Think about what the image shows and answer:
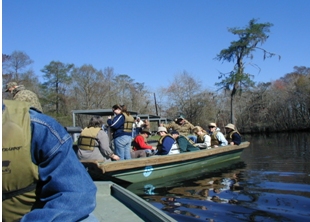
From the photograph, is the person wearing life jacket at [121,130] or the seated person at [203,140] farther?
the seated person at [203,140]

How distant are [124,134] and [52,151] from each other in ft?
23.4

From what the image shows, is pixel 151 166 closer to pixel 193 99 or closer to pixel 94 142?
pixel 94 142

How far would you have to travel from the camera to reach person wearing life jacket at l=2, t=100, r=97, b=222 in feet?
4.07

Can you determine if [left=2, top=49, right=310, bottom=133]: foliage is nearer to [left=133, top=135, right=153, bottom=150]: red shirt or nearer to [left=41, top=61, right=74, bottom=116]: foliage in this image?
[left=41, top=61, right=74, bottom=116]: foliage

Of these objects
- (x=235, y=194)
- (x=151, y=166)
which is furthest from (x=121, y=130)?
(x=235, y=194)

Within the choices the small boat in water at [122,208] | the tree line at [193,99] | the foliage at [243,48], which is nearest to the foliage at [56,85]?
the tree line at [193,99]

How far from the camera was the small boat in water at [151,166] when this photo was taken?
732 centimetres

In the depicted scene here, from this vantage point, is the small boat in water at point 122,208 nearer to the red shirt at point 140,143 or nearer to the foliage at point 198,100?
the red shirt at point 140,143

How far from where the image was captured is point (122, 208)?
9.35 feet

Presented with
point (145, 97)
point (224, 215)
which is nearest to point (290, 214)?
point (224, 215)

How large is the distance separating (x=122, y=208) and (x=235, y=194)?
4.42 m

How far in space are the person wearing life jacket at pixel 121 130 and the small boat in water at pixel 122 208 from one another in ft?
15.8

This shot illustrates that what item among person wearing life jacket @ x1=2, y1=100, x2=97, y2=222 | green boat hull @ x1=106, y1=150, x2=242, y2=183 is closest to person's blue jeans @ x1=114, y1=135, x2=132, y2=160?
green boat hull @ x1=106, y1=150, x2=242, y2=183

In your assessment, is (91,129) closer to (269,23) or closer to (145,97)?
(269,23)
